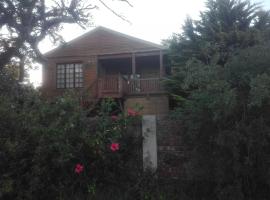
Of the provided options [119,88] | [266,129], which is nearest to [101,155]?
[266,129]

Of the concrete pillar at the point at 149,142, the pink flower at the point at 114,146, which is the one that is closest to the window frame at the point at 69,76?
the concrete pillar at the point at 149,142

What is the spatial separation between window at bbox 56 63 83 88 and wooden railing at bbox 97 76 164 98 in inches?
134

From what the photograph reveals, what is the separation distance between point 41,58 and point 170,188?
49.7 ft

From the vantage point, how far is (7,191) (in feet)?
19.0

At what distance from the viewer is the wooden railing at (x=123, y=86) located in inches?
698

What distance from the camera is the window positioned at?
824 inches

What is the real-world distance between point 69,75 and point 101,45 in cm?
284

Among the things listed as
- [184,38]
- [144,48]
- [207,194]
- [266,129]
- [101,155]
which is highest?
[144,48]

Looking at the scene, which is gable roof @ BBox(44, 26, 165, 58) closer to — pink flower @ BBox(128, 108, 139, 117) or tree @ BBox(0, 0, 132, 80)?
tree @ BBox(0, 0, 132, 80)

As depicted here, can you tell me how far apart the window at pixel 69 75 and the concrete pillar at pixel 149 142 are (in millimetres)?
14394

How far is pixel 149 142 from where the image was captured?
277 inches

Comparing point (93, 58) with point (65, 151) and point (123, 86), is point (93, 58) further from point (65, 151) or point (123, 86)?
point (65, 151)

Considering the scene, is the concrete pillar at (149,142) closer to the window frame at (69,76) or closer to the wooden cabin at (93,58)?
the wooden cabin at (93,58)

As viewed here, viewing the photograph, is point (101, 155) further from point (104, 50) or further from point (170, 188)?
point (104, 50)
